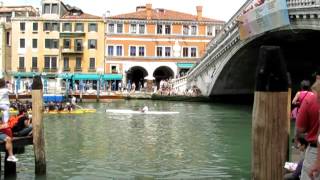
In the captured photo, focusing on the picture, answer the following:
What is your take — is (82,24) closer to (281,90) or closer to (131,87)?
(131,87)

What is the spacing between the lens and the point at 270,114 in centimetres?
438

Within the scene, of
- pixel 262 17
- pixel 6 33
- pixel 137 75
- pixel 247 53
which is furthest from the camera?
pixel 137 75

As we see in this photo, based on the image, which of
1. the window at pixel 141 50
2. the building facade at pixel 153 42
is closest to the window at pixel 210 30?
the building facade at pixel 153 42

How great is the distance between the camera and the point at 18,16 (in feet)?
180

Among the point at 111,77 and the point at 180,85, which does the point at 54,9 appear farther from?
the point at 180,85

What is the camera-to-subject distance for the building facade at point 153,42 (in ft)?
172

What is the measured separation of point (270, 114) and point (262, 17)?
2073cm

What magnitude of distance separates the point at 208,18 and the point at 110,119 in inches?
1164

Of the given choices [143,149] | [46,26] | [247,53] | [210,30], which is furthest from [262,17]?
[46,26]

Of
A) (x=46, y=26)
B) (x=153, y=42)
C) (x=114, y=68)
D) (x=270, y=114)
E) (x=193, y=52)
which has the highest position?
(x=46, y=26)

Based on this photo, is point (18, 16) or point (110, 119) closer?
point (110, 119)

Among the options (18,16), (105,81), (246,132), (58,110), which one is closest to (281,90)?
(246,132)

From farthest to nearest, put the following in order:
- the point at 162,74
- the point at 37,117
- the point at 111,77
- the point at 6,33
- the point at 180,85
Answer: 1. the point at 162,74
2. the point at 6,33
3. the point at 111,77
4. the point at 180,85
5. the point at 37,117

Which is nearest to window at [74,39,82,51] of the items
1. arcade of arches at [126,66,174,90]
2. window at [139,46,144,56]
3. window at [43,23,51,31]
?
window at [43,23,51,31]
